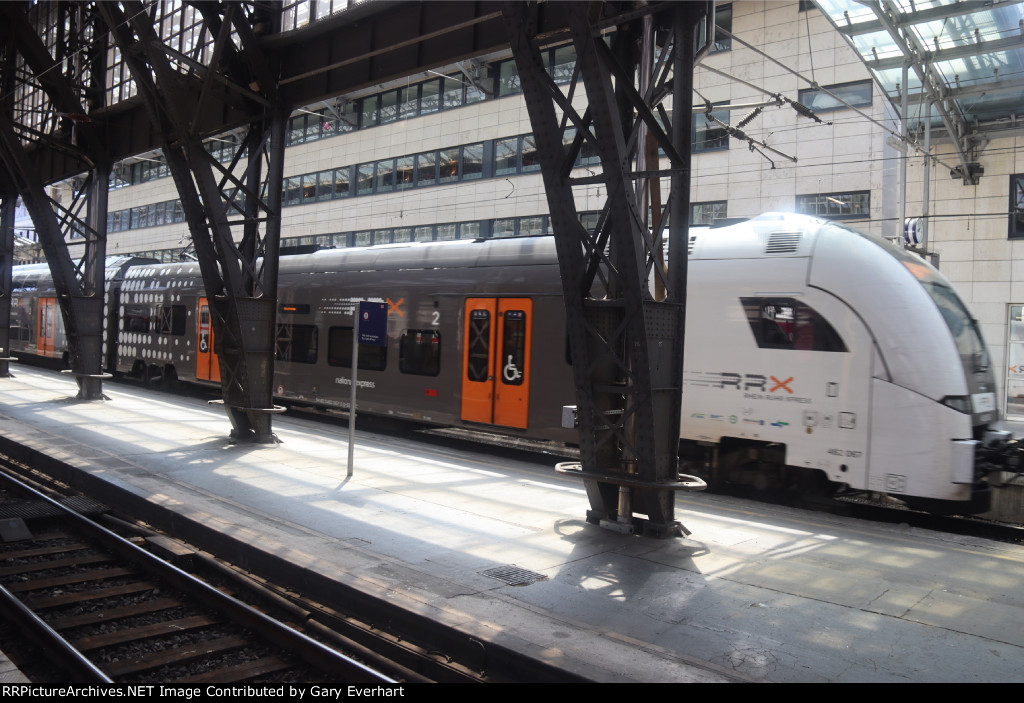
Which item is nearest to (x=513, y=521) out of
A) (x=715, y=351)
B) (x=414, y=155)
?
(x=715, y=351)

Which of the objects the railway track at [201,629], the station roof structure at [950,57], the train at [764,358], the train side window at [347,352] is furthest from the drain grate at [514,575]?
the station roof structure at [950,57]

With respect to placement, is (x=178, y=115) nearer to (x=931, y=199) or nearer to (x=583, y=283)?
(x=583, y=283)

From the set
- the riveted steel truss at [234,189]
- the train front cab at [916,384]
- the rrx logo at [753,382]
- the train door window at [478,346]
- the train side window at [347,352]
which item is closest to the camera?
the train front cab at [916,384]

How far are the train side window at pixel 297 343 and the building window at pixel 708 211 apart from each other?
12.8m

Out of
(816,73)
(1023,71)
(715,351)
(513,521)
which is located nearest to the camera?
(513,521)

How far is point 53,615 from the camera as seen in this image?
5.66m

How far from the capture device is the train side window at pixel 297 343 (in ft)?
51.7

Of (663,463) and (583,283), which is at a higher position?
(583,283)

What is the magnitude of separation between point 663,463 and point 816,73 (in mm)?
18506

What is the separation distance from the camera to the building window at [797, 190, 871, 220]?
2128 cm

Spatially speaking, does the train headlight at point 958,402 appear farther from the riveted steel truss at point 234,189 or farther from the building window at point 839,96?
the building window at point 839,96

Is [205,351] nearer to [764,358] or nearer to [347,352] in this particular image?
[347,352]

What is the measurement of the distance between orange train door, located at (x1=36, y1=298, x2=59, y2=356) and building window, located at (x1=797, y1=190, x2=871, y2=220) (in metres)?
23.5

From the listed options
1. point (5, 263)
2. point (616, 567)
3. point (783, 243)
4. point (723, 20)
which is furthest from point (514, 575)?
point (723, 20)
